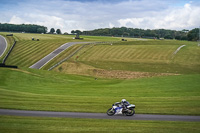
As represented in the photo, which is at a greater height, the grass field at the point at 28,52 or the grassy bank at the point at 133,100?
the grass field at the point at 28,52

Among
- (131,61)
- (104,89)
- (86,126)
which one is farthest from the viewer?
(131,61)

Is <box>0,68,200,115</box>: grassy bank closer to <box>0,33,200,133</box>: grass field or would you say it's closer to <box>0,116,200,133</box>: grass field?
<box>0,33,200,133</box>: grass field

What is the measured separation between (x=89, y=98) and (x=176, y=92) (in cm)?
1325

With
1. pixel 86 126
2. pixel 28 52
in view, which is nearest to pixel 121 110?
pixel 86 126

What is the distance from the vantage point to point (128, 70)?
205 feet

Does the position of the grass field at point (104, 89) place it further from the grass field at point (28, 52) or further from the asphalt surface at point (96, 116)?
the asphalt surface at point (96, 116)

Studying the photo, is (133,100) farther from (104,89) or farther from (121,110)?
(104,89)

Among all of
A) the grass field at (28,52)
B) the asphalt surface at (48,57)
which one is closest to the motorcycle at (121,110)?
the asphalt surface at (48,57)

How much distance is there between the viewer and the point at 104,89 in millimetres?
37250

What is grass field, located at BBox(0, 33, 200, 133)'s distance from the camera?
19812 mm

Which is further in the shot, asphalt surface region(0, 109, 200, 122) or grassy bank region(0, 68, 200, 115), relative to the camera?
grassy bank region(0, 68, 200, 115)

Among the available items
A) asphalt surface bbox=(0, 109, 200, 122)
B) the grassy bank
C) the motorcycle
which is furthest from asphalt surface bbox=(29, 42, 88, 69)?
the motorcycle

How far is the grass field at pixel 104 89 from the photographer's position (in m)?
19.8

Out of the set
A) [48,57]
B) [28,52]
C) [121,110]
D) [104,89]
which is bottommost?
[104,89]
